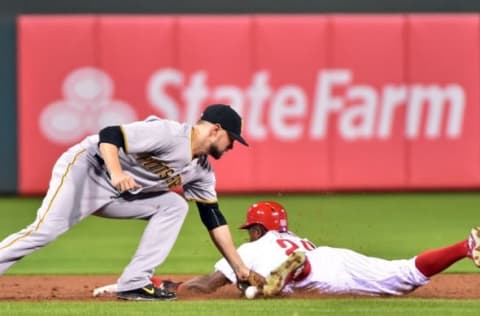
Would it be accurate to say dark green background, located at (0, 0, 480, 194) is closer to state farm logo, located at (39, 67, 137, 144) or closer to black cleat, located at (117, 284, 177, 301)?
state farm logo, located at (39, 67, 137, 144)

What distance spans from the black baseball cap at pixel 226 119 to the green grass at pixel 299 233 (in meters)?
0.96

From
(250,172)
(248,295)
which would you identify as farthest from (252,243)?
(250,172)

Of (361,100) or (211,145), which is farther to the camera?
(361,100)

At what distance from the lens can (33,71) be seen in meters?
14.9

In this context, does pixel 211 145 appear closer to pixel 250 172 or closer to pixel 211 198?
pixel 211 198

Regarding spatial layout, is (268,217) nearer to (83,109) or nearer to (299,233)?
(299,233)

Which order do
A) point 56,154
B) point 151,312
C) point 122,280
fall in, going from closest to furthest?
point 151,312 < point 122,280 < point 56,154

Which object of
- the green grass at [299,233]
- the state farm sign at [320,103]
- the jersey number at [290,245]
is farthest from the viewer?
the state farm sign at [320,103]

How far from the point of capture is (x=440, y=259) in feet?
24.5

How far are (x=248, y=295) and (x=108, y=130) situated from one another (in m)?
1.30

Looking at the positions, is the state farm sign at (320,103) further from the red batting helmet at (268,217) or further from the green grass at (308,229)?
the red batting helmet at (268,217)


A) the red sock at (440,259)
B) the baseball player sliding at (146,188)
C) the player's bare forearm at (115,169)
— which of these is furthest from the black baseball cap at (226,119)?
the red sock at (440,259)

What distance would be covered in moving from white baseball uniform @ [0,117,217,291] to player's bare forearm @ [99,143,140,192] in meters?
0.24

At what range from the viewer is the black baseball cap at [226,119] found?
7219 millimetres
